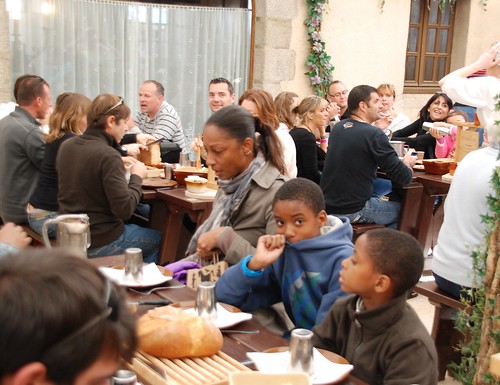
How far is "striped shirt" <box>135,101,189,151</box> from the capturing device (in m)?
6.08

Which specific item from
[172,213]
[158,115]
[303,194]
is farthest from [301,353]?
[158,115]

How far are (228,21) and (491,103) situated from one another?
4418 millimetres

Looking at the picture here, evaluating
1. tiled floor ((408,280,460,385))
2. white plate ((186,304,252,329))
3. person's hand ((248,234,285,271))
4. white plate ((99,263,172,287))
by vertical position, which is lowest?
tiled floor ((408,280,460,385))

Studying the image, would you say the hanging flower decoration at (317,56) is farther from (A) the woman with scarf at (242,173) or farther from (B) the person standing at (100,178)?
(A) the woman with scarf at (242,173)

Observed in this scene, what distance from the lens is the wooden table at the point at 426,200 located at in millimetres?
5418

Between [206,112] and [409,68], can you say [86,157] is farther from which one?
[409,68]

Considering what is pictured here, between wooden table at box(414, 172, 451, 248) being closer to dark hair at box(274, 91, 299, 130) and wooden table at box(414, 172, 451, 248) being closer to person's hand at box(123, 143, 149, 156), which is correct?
dark hair at box(274, 91, 299, 130)

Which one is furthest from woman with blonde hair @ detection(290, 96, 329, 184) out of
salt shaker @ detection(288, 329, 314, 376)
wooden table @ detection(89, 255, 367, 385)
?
salt shaker @ detection(288, 329, 314, 376)

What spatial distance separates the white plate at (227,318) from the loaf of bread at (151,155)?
3.10 metres

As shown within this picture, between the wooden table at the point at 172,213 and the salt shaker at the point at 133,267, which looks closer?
the salt shaker at the point at 133,267

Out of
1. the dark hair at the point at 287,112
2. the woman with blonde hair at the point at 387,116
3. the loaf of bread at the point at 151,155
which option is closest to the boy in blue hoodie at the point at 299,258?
the loaf of bread at the point at 151,155

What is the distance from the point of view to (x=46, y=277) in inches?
39.0

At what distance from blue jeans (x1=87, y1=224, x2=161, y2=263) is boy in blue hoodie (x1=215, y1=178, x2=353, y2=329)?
175cm

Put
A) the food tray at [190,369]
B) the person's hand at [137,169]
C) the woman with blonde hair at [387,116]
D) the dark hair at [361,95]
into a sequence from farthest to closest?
the woman with blonde hair at [387,116] → the dark hair at [361,95] → the person's hand at [137,169] → the food tray at [190,369]
